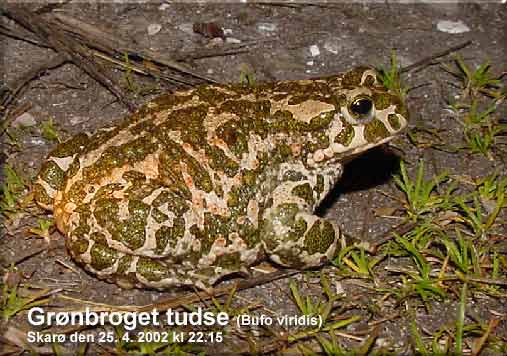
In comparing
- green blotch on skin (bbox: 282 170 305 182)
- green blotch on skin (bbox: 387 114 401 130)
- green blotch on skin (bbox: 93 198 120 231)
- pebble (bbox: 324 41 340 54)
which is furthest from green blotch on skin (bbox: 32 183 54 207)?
pebble (bbox: 324 41 340 54)

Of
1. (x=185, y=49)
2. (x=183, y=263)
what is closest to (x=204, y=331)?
(x=183, y=263)

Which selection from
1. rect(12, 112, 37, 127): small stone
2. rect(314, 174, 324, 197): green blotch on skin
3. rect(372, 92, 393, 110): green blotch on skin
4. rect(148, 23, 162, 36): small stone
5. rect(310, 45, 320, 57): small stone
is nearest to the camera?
rect(372, 92, 393, 110): green blotch on skin

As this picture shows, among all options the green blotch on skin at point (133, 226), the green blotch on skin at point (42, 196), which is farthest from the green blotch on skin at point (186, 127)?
the green blotch on skin at point (42, 196)

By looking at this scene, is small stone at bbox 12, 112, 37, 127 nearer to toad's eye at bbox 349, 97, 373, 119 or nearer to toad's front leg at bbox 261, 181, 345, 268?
toad's front leg at bbox 261, 181, 345, 268

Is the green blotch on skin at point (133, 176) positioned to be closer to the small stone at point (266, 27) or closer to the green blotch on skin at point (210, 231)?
the green blotch on skin at point (210, 231)

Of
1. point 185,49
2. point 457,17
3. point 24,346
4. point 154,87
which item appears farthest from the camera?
point 457,17

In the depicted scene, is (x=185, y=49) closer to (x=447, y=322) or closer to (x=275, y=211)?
(x=275, y=211)
